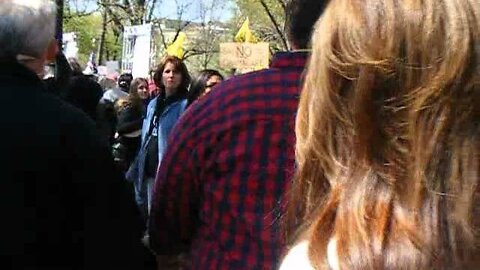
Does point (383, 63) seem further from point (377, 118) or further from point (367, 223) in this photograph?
point (367, 223)

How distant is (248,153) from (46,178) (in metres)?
0.65

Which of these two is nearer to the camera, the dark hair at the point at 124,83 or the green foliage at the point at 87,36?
the dark hair at the point at 124,83

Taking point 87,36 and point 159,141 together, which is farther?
point 87,36

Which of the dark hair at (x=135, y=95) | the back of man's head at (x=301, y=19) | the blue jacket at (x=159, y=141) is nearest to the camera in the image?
the back of man's head at (x=301, y=19)

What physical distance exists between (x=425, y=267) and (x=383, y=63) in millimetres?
322

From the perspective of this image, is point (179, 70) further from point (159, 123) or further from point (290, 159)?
point (290, 159)

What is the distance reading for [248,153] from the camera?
7.98 feet

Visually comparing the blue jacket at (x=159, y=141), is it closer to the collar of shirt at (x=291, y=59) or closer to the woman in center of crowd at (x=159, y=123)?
the woman in center of crowd at (x=159, y=123)

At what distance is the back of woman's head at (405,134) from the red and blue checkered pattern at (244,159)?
2.75 ft

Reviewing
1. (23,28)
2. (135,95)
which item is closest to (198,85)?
(135,95)

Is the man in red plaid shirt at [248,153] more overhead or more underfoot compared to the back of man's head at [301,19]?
more underfoot

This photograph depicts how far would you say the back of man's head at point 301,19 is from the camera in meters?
2.41

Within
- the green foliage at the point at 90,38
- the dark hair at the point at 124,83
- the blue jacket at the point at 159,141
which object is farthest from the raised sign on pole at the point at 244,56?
the green foliage at the point at 90,38

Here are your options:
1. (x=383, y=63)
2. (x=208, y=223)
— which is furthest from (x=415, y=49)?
(x=208, y=223)
